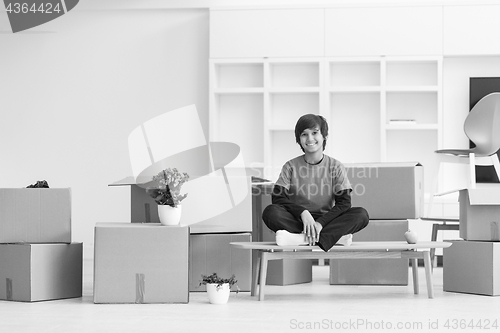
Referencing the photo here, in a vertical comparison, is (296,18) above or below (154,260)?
above

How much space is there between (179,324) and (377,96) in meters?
3.83

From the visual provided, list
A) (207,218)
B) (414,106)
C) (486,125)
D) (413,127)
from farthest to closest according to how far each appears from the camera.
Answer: (414,106)
(413,127)
(486,125)
(207,218)

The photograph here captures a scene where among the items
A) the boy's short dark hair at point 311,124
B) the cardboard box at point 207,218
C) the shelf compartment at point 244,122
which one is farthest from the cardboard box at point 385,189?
the shelf compartment at point 244,122

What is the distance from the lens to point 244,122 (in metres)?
6.16

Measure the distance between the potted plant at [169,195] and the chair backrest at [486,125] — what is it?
7.89 ft

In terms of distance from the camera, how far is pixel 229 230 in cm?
369

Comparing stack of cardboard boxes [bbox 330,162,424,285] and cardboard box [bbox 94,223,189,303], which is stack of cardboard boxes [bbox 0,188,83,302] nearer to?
cardboard box [bbox 94,223,189,303]

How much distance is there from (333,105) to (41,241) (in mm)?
3235

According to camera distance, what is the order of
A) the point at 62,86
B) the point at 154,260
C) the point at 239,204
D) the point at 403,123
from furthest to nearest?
the point at 62,86
the point at 403,123
the point at 239,204
the point at 154,260

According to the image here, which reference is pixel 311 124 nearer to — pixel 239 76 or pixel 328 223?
pixel 328 223

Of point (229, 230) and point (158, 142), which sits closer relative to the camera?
point (229, 230)

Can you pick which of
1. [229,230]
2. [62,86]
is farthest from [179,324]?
[62,86]

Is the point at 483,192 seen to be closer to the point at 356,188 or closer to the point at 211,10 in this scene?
the point at 356,188

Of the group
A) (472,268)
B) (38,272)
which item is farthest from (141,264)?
(472,268)
